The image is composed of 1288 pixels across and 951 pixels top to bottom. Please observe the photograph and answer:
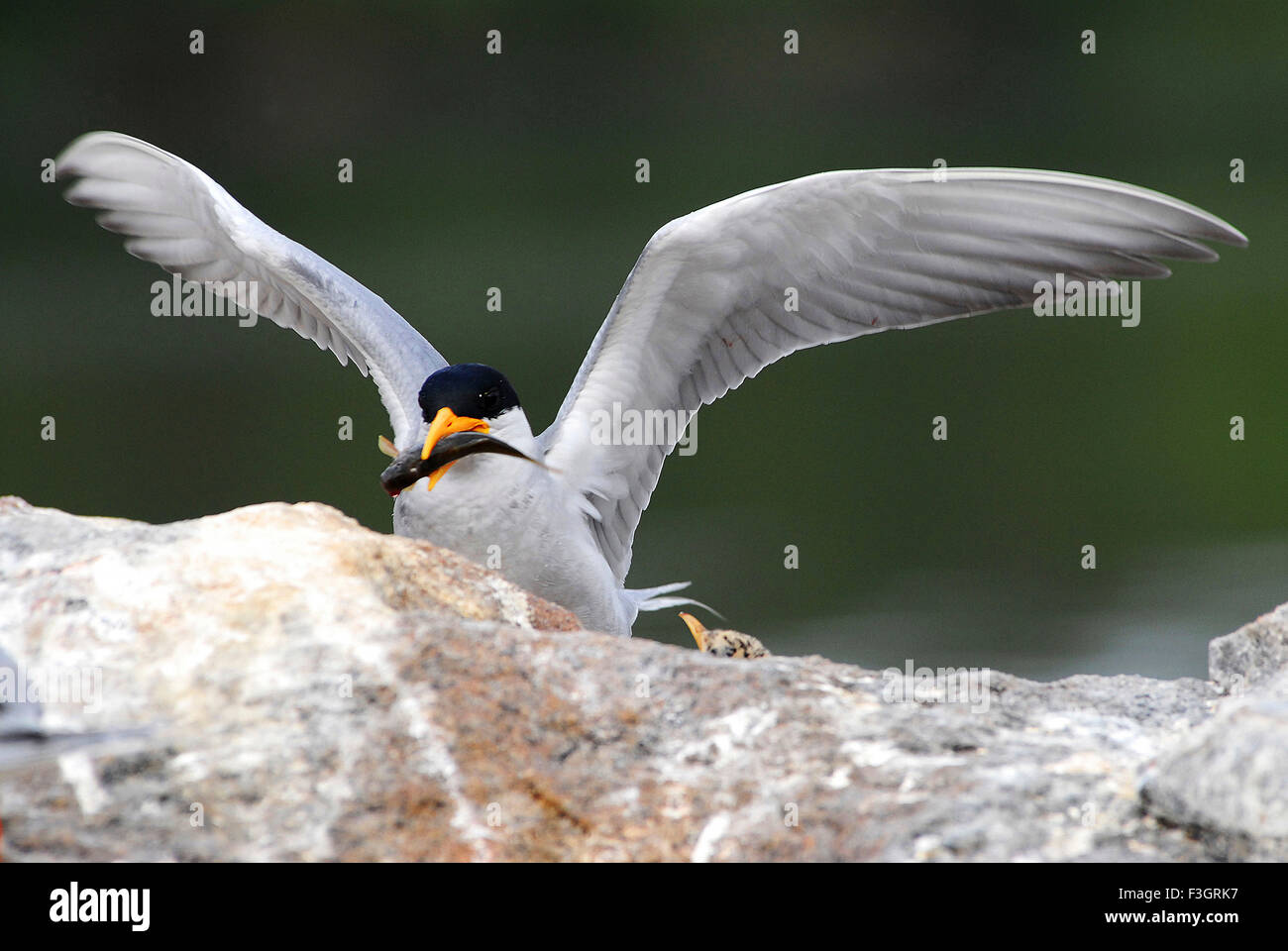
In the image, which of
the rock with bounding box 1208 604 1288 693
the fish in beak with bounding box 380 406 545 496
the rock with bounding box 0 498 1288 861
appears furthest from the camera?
the fish in beak with bounding box 380 406 545 496

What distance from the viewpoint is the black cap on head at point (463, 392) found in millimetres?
3875

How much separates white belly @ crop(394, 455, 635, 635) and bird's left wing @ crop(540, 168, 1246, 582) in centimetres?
32

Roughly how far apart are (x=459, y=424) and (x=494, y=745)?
1.58 m

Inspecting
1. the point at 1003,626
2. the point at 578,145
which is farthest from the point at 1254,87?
the point at 1003,626

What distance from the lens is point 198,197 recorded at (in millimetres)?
4734

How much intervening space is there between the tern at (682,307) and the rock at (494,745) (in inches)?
41.8

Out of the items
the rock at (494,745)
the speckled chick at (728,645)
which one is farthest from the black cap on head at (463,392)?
the rock at (494,745)

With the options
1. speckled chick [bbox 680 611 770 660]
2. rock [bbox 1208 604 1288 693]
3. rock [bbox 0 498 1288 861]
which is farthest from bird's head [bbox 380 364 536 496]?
rock [bbox 1208 604 1288 693]

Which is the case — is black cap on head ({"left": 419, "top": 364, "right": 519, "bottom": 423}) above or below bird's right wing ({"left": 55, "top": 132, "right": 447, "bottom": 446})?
below

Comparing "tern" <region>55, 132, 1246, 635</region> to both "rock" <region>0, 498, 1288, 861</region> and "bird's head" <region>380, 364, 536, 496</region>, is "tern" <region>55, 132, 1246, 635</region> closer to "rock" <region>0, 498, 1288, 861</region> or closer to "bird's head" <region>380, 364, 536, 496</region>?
"bird's head" <region>380, 364, 536, 496</region>

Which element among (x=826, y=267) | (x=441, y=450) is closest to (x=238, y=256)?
(x=441, y=450)

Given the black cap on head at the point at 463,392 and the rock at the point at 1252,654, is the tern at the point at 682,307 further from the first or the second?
the rock at the point at 1252,654

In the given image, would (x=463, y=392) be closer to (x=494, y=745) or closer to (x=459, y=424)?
(x=459, y=424)

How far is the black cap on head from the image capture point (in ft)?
12.7
